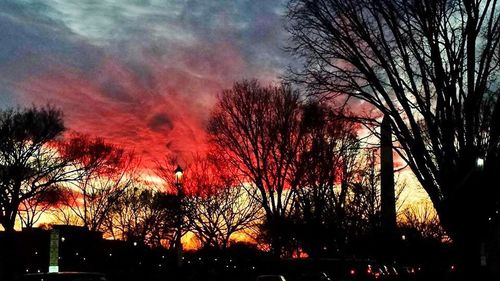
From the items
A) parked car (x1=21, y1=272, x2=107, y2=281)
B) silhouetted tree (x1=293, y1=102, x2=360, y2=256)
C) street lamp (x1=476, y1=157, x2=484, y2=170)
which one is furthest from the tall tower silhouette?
parked car (x1=21, y1=272, x2=107, y2=281)

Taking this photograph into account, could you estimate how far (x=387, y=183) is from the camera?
5100 cm

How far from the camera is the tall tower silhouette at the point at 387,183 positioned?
2394 cm

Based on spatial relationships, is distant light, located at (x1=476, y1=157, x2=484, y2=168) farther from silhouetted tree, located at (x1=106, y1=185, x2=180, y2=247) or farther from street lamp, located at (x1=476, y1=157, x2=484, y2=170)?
silhouetted tree, located at (x1=106, y1=185, x2=180, y2=247)

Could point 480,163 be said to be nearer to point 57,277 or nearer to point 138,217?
point 57,277

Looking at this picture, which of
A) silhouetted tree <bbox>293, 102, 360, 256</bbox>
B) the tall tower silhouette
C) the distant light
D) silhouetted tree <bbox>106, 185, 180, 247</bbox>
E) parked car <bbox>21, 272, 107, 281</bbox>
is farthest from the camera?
silhouetted tree <bbox>106, 185, 180, 247</bbox>

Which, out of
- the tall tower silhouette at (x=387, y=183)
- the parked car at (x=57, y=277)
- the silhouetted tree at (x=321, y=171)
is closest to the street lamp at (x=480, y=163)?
the tall tower silhouette at (x=387, y=183)

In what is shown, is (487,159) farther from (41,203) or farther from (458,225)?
(41,203)

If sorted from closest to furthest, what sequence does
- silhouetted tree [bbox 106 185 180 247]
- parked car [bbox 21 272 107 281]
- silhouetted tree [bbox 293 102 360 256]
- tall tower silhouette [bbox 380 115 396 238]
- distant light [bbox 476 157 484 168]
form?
parked car [bbox 21 272 107 281], distant light [bbox 476 157 484 168], tall tower silhouette [bbox 380 115 396 238], silhouetted tree [bbox 293 102 360 256], silhouetted tree [bbox 106 185 180 247]

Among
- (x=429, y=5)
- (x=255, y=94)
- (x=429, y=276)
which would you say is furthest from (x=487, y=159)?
(x=429, y=276)

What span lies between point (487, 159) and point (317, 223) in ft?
90.6

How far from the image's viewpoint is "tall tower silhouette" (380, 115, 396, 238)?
23938 millimetres

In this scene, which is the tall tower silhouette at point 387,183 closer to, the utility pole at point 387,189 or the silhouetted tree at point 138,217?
the utility pole at point 387,189

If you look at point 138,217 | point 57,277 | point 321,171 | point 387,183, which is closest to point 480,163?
point 57,277

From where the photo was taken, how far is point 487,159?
22.0m
